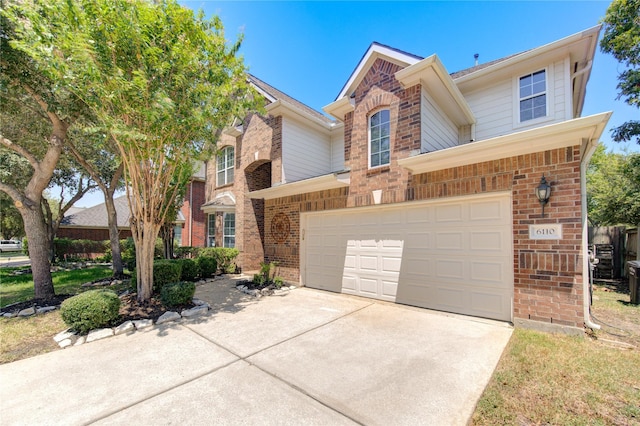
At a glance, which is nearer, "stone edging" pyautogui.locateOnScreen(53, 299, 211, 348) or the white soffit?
"stone edging" pyautogui.locateOnScreen(53, 299, 211, 348)

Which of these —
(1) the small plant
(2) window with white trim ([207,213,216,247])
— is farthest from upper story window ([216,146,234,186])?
(1) the small plant

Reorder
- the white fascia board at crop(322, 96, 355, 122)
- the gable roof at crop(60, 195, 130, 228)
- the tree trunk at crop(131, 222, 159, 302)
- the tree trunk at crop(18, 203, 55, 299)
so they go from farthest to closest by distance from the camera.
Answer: the gable roof at crop(60, 195, 130, 228)
the white fascia board at crop(322, 96, 355, 122)
the tree trunk at crop(18, 203, 55, 299)
the tree trunk at crop(131, 222, 159, 302)

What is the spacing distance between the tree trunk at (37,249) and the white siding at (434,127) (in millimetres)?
9681

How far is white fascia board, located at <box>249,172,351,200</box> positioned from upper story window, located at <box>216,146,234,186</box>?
3500 mm

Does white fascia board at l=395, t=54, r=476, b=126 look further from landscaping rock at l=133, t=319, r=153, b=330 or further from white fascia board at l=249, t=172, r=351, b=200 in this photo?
landscaping rock at l=133, t=319, r=153, b=330

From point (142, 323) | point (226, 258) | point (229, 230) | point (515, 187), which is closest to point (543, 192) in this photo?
point (515, 187)

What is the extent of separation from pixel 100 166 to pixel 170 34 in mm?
12726

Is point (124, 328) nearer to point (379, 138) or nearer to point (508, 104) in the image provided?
point (379, 138)

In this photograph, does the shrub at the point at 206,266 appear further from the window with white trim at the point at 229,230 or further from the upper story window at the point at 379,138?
the upper story window at the point at 379,138

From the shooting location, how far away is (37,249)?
661 centimetres

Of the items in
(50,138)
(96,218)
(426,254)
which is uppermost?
(50,138)

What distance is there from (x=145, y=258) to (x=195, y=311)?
1.92m

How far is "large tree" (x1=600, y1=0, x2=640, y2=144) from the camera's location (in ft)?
27.5

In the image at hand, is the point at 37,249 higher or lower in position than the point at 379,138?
lower
